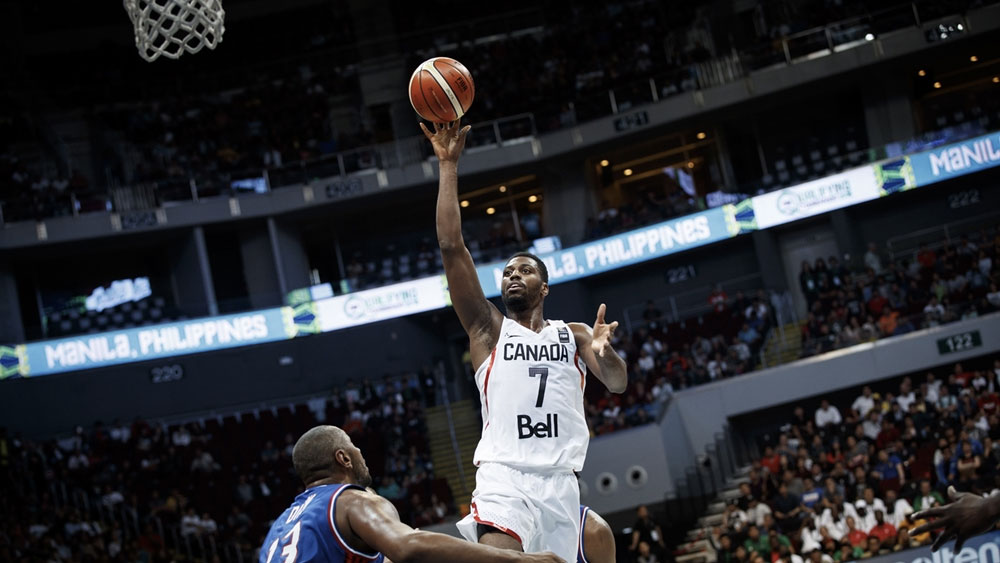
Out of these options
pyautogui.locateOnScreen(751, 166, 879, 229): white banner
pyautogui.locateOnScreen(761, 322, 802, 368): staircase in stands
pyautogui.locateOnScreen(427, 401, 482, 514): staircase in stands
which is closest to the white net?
pyautogui.locateOnScreen(427, 401, 482, 514): staircase in stands

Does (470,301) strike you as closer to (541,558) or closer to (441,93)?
(441,93)

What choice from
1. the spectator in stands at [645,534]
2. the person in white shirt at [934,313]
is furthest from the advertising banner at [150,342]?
the person in white shirt at [934,313]

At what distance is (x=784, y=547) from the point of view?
612 inches

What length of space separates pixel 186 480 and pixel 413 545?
18200mm

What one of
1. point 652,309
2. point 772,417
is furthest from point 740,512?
point 652,309

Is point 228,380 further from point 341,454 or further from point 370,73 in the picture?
point 341,454

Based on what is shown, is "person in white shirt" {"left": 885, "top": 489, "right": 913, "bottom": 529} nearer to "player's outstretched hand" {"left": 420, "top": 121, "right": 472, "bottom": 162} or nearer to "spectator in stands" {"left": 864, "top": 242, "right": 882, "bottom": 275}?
"spectator in stands" {"left": 864, "top": 242, "right": 882, "bottom": 275}

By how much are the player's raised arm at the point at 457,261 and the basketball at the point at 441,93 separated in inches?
11.3

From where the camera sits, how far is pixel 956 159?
24.1 m

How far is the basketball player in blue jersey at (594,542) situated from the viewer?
538 cm

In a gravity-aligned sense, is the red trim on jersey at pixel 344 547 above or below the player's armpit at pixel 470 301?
below

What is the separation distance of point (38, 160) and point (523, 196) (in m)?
13.2

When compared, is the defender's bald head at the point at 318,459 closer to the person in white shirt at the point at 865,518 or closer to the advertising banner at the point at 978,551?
the advertising banner at the point at 978,551

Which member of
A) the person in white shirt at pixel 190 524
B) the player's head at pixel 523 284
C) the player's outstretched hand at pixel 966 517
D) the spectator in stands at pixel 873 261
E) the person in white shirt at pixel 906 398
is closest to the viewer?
the player's outstretched hand at pixel 966 517
